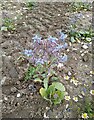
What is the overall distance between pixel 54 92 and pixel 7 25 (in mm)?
1315

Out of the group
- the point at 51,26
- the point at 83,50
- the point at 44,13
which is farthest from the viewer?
the point at 44,13

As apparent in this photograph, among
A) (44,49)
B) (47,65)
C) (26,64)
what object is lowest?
(26,64)

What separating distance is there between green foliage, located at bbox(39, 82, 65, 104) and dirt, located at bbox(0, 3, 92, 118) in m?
0.07

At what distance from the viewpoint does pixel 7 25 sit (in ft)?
10.9

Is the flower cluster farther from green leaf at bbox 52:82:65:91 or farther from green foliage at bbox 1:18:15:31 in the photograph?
green foliage at bbox 1:18:15:31

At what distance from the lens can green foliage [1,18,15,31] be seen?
3254 millimetres

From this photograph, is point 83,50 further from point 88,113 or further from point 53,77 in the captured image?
point 88,113

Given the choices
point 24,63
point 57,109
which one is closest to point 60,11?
point 24,63

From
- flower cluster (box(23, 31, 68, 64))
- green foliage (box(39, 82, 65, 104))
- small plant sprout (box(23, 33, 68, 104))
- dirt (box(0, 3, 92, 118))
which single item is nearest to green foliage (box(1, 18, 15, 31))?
dirt (box(0, 3, 92, 118))

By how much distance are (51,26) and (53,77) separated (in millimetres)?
→ 1042

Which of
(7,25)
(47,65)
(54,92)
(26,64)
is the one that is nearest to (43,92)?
(54,92)

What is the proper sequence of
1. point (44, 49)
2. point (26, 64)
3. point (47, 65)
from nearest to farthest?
point (44, 49), point (47, 65), point (26, 64)

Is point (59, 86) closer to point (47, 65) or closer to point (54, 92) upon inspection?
point (54, 92)

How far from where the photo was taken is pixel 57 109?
7.72ft
